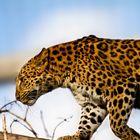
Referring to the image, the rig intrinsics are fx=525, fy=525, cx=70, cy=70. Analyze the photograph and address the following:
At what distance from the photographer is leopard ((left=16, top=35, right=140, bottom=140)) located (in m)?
5.91

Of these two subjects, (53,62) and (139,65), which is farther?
(53,62)

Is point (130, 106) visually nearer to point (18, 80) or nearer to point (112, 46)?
point (112, 46)

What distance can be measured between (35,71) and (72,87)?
0.57 m

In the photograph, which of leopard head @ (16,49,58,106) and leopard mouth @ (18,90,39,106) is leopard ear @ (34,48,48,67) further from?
leopard mouth @ (18,90,39,106)

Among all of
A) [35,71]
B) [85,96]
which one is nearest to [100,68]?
[85,96]

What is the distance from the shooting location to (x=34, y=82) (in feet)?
21.5

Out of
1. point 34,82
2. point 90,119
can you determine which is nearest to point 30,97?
point 34,82

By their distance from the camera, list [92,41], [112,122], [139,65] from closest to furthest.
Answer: [112,122], [139,65], [92,41]

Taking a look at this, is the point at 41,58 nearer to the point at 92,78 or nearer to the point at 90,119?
the point at 92,78

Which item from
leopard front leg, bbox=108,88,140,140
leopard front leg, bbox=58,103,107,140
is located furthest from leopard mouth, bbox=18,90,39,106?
leopard front leg, bbox=108,88,140,140

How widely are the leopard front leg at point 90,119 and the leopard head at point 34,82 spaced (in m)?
0.51

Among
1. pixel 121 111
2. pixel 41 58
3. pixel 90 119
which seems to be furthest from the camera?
pixel 41 58

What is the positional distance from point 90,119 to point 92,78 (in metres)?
0.66

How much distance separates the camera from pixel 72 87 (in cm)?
634
